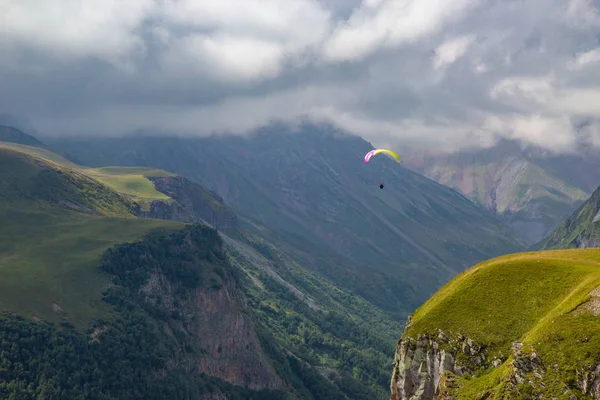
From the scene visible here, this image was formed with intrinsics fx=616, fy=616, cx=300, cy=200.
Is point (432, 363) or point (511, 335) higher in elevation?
point (511, 335)

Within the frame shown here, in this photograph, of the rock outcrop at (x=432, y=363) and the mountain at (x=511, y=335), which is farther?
the rock outcrop at (x=432, y=363)

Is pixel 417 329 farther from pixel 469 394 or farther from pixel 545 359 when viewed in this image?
pixel 545 359

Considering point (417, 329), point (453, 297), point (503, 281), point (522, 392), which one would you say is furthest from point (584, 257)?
point (522, 392)

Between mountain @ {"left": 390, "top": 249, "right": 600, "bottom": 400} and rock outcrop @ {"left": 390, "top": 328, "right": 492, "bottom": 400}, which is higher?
mountain @ {"left": 390, "top": 249, "right": 600, "bottom": 400}

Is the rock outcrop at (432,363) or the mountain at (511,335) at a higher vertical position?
the mountain at (511,335)

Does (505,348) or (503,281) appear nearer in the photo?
(505,348)

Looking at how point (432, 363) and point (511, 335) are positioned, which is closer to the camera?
point (511, 335)

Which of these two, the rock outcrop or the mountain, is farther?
the rock outcrop

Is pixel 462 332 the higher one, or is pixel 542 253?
pixel 542 253
